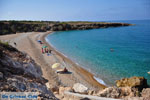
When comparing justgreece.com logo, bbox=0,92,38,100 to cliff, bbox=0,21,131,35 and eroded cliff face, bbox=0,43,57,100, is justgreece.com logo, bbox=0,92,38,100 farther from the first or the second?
cliff, bbox=0,21,131,35

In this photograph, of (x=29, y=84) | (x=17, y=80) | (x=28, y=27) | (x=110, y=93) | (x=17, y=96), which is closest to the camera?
(x=17, y=96)

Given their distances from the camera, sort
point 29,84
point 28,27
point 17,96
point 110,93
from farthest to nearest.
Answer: point 28,27 → point 110,93 → point 29,84 → point 17,96

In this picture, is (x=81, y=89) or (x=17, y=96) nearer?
(x=17, y=96)

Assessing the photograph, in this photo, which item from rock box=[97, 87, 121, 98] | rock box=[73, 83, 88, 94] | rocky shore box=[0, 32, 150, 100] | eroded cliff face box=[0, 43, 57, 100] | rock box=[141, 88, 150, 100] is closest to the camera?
eroded cliff face box=[0, 43, 57, 100]

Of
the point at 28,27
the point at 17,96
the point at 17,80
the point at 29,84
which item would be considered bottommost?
the point at 29,84

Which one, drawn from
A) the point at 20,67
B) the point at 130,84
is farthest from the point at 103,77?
the point at 20,67

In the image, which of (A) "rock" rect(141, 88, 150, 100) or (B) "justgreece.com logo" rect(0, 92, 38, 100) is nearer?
(B) "justgreece.com logo" rect(0, 92, 38, 100)

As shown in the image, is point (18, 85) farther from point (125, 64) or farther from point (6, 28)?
point (6, 28)

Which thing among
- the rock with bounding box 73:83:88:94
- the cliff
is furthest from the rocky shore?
the cliff

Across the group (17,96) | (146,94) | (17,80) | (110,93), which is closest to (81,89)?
(110,93)

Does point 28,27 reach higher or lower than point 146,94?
higher

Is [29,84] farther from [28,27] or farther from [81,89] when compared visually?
[28,27]

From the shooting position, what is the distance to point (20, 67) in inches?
245

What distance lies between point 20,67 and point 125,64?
16009mm
